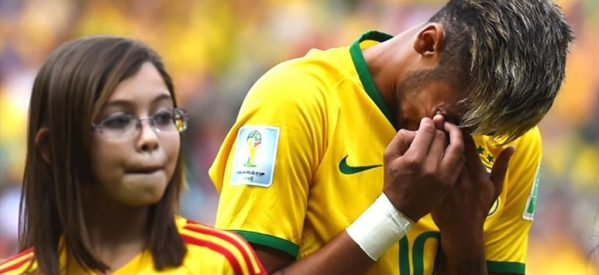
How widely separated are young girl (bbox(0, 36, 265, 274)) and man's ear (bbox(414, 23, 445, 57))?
578 mm

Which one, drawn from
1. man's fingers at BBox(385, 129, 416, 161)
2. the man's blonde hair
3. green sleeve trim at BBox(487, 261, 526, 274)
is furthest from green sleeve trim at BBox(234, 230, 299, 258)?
green sleeve trim at BBox(487, 261, 526, 274)

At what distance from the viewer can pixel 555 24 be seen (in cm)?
228

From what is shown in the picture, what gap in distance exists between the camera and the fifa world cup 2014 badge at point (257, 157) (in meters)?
2.25

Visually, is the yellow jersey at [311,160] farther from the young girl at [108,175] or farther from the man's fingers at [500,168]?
the young girl at [108,175]

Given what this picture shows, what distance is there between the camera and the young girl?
1.84 m

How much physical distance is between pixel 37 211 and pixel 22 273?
0.33 ft

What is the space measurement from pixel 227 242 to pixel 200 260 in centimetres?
5

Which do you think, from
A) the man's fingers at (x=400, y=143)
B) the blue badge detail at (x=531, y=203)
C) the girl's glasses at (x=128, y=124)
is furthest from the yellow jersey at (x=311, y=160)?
the girl's glasses at (x=128, y=124)

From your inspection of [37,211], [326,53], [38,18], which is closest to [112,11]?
[38,18]

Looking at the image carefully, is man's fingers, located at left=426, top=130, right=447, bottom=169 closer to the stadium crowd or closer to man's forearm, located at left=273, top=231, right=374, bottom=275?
man's forearm, located at left=273, top=231, right=374, bottom=275

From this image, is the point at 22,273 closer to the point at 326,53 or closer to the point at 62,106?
the point at 62,106

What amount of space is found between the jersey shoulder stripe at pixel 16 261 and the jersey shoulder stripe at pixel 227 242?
23 centimetres

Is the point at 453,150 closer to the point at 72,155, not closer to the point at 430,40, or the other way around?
the point at 430,40

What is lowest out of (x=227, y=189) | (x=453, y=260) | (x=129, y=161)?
(x=453, y=260)
